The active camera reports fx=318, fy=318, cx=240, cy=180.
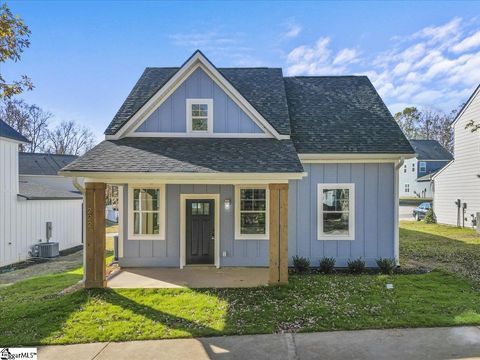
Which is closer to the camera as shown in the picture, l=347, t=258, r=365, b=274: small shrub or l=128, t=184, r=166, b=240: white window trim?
l=347, t=258, r=365, b=274: small shrub

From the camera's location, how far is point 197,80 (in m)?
9.90

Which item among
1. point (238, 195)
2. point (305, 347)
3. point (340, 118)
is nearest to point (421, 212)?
point (340, 118)

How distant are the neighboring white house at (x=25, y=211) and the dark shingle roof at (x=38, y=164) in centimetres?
774

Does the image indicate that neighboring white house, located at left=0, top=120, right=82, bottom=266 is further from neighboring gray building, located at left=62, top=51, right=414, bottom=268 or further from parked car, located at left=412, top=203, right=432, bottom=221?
parked car, located at left=412, top=203, right=432, bottom=221

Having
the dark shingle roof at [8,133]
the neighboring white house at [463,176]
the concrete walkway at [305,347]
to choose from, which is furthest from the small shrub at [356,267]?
the dark shingle roof at [8,133]

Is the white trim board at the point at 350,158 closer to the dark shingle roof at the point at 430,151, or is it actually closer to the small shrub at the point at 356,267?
the small shrub at the point at 356,267

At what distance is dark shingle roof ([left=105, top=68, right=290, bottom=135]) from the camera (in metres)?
10.2

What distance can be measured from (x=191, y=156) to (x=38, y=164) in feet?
75.6

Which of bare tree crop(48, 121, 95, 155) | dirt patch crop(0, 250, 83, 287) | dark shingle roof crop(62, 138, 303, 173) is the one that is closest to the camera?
dark shingle roof crop(62, 138, 303, 173)

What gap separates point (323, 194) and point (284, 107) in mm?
3315

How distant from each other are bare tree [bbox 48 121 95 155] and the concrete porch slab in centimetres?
4690

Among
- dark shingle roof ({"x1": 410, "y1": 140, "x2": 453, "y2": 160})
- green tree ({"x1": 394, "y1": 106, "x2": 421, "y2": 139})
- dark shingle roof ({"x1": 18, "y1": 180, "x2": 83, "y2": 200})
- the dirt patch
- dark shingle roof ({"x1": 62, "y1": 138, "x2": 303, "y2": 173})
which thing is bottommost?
the dirt patch

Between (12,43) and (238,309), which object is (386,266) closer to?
(238,309)

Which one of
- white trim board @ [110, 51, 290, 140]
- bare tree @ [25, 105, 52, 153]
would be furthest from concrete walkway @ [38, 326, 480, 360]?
bare tree @ [25, 105, 52, 153]
